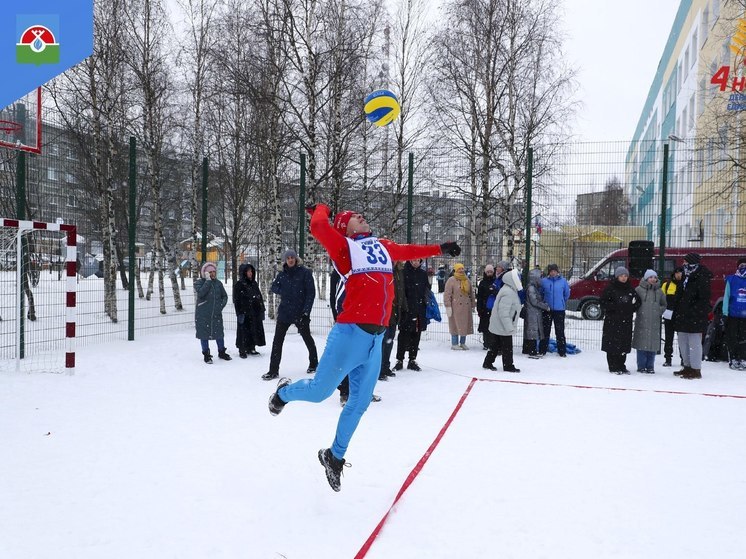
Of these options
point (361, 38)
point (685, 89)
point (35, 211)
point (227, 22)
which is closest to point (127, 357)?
point (35, 211)

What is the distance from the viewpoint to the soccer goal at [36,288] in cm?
806

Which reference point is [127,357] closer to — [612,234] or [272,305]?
[272,305]

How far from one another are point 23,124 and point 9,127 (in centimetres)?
19

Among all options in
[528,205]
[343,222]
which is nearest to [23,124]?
[343,222]

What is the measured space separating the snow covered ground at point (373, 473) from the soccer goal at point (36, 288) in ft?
3.09

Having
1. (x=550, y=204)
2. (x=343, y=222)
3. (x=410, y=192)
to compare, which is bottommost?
(x=343, y=222)

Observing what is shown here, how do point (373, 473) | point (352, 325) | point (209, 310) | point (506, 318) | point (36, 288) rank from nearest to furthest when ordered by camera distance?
point (352, 325) → point (373, 473) → point (506, 318) → point (209, 310) → point (36, 288)

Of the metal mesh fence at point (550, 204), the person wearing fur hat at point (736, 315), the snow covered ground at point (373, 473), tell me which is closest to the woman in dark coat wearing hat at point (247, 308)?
the snow covered ground at point (373, 473)

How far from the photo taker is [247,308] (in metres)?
9.80

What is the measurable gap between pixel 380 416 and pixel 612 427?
8.07ft

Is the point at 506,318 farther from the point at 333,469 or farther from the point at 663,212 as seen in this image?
the point at 333,469

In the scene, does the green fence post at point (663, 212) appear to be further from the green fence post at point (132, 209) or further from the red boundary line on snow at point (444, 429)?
the green fence post at point (132, 209)

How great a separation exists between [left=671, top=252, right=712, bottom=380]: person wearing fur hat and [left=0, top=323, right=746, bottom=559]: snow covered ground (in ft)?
3.78

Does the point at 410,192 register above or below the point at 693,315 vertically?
above
